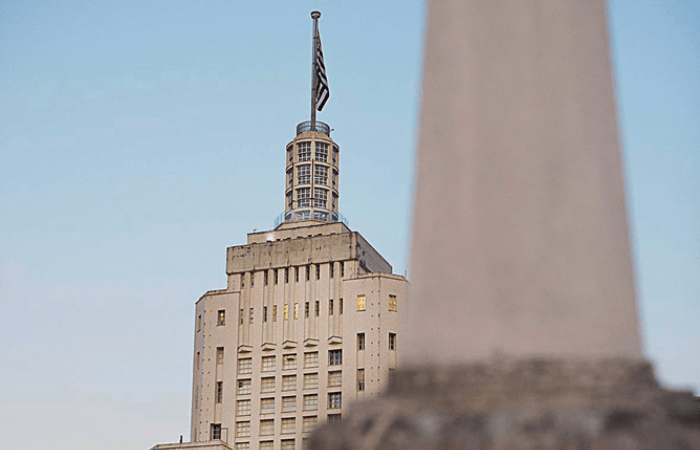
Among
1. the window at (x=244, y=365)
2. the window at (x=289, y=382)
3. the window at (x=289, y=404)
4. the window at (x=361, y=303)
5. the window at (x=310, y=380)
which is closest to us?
the window at (x=361, y=303)

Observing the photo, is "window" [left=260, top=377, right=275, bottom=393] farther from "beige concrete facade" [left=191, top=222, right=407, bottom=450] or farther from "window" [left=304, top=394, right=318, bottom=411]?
"window" [left=304, top=394, right=318, bottom=411]

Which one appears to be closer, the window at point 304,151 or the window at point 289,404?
the window at point 289,404

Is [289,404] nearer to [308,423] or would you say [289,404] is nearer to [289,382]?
[289,382]

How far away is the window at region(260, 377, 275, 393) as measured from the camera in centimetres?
9246

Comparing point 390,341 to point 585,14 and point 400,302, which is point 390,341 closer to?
point 400,302

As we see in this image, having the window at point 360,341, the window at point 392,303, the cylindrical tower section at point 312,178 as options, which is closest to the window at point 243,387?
the window at point 360,341

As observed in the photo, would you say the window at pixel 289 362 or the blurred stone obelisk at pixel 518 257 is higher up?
the window at pixel 289 362

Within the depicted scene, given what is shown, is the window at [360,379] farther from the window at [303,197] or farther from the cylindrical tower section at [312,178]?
the window at [303,197]

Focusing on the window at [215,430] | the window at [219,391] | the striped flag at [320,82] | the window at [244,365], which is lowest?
the window at [215,430]

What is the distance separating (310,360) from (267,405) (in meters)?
5.20

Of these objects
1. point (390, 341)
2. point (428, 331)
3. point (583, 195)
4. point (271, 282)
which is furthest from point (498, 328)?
point (271, 282)

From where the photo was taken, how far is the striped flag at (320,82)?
369ft

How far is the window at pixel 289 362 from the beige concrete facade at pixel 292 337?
0.28 feet

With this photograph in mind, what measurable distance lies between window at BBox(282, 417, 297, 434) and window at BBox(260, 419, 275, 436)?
918 millimetres
